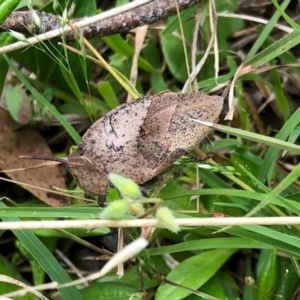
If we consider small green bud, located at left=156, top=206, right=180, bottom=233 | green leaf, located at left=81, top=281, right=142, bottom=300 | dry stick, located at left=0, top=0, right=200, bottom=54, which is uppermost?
dry stick, located at left=0, top=0, right=200, bottom=54

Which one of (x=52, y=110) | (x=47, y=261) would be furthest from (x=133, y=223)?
(x=52, y=110)

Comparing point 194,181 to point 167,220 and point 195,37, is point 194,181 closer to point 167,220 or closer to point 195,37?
point 195,37

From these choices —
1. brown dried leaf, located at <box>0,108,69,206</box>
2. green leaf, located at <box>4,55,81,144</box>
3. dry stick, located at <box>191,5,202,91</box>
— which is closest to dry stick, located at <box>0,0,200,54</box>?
dry stick, located at <box>191,5,202,91</box>

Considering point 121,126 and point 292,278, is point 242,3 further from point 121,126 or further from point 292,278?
point 292,278

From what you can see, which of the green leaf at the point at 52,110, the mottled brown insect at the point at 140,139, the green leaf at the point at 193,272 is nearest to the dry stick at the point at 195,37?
the mottled brown insect at the point at 140,139

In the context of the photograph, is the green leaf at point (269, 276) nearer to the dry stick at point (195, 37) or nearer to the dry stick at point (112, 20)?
the dry stick at point (195, 37)

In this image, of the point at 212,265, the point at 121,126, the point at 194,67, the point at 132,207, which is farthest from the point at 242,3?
the point at 132,207

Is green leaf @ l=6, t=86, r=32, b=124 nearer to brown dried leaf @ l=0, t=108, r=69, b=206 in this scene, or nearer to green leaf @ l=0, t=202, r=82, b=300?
brown dried leaf @ l=0, t=108, r=69, b=206
